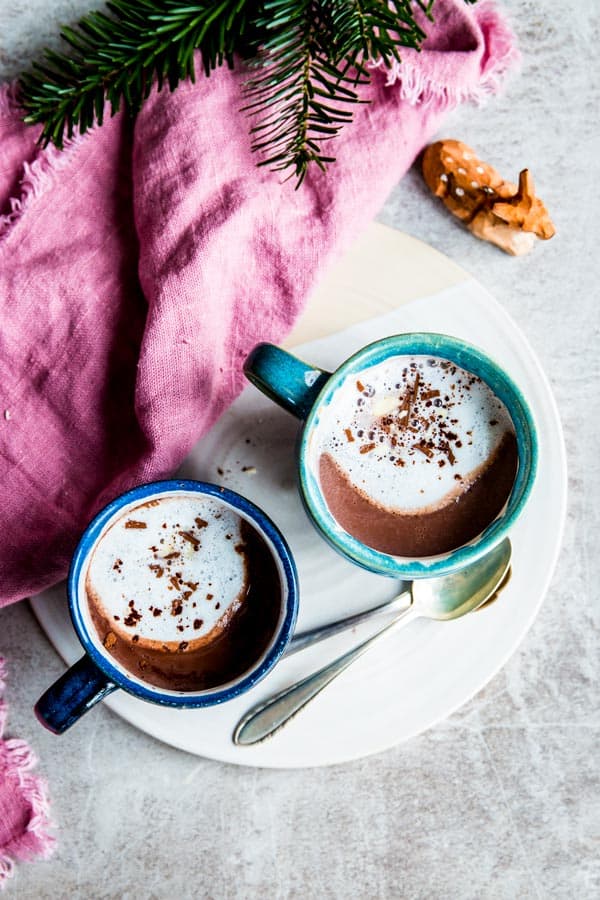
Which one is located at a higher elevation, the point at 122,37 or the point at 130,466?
the point at 122,37

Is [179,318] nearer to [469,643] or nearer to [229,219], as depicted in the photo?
[229,219]

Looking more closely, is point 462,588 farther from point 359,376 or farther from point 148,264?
point 148,264

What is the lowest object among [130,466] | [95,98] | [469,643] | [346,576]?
[469,643]

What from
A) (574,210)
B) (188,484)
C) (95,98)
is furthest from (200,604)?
(574,210)

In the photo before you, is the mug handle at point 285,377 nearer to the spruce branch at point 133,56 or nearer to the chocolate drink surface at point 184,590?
the chocolate drink surface at point 184,590

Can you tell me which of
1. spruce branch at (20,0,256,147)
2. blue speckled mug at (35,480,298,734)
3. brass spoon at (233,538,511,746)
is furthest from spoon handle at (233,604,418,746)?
spruce branch at (20,0,256,147)

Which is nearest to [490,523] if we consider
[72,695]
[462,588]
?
[462,588]

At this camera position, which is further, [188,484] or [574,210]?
[574,210]
